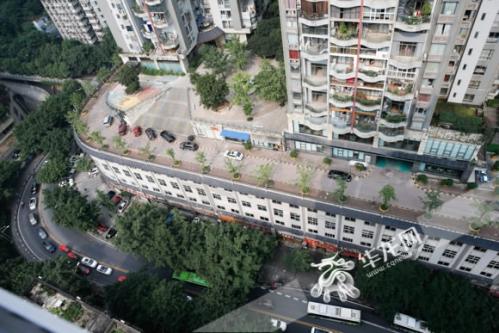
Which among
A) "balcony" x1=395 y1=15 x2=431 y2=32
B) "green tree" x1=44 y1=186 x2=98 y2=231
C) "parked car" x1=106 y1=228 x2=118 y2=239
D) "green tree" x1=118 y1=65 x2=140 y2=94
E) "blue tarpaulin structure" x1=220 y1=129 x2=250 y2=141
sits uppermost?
"balcony" x1=395 y1=15 x2=431 y2=32

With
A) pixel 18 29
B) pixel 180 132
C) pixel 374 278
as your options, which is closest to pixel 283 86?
pixel 180 132

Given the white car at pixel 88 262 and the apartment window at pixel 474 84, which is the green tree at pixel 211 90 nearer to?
the white car at pixel 88 262

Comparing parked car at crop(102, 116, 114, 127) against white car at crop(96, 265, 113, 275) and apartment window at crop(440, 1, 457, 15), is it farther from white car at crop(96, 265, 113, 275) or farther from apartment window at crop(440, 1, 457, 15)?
apartment window at crop(440, 1, 457, 15)

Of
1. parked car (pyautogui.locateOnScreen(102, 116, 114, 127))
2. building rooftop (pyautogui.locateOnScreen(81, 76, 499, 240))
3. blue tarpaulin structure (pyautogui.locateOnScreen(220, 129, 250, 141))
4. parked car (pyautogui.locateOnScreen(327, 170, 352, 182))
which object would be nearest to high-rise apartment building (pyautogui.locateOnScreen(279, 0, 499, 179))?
building rooftop (pyautogui.locateOnScreen(81, 76, 499, 240))

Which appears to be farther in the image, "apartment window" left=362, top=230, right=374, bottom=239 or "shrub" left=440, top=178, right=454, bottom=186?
"apartment window" left=362, top=230, right=374, bottom=239

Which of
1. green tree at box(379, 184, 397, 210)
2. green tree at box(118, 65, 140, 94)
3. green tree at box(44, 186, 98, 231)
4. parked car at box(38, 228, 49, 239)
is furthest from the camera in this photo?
green tree at box(118, 65, 140, 94)

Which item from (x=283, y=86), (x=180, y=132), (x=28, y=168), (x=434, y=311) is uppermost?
(x=283, y=86)

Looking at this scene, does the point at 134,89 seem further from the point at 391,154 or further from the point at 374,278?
the point at 374,278
